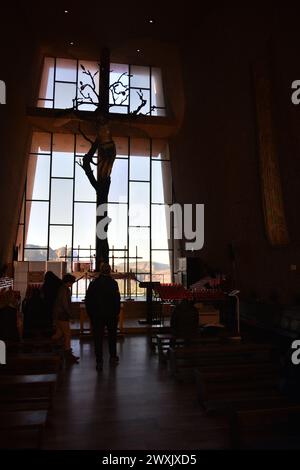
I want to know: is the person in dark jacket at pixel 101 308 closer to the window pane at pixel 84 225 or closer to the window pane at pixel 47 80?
the window pane at pixel 84 225

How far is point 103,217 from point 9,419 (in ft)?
23.1

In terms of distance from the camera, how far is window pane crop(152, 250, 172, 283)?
11.5 metres

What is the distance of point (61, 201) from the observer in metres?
11.1

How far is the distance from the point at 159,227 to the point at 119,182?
1992 mm

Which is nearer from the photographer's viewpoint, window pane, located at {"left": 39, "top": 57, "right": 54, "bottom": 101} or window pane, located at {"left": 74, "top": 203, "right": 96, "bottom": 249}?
window pane, located at {"left": 74, "top": 203, "right": 96, "bottom": 249}

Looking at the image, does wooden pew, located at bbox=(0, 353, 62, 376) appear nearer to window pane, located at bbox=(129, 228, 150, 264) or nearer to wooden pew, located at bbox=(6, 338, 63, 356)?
wooden pew, located at bbox=(6, 338, 63, 356)

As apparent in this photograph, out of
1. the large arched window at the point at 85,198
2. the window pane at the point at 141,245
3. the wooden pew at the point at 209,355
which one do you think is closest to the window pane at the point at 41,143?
the large arched window at the point at 85,198

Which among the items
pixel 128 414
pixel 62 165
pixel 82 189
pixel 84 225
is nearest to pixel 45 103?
pixel 62 165

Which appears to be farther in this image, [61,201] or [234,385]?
[61,201]

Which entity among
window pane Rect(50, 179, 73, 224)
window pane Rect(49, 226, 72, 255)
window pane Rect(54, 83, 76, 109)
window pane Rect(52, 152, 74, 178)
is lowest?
window pane Rect(49, 226, 72, 255)

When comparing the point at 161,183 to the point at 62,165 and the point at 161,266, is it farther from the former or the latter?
the point at 62,165

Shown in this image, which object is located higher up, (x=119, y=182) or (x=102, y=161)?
(x=119, y=182)

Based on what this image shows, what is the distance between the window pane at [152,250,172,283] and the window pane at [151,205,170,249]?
236mm

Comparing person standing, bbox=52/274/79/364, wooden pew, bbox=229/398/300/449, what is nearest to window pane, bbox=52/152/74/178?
person standing, bbox=52/274/79/364
